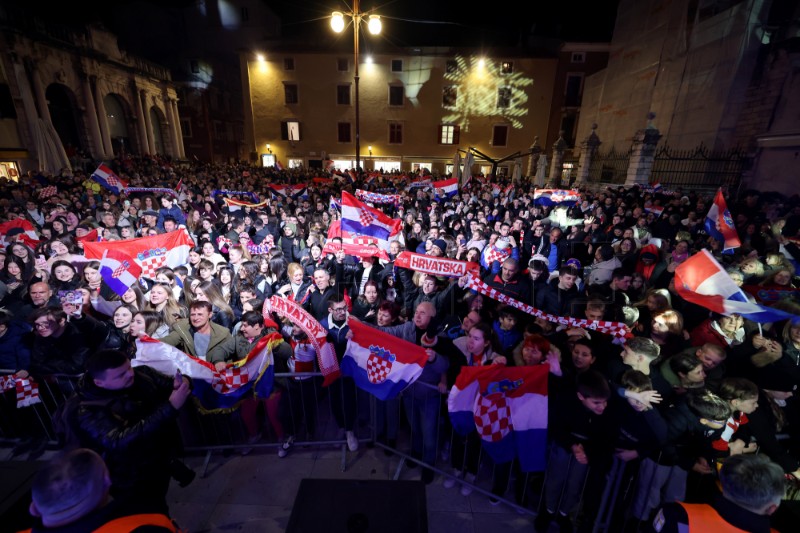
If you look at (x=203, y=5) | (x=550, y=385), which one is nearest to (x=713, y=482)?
(x=550, y=385)

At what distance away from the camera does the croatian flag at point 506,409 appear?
3.20 meters

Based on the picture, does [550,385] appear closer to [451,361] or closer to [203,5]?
[451,361]

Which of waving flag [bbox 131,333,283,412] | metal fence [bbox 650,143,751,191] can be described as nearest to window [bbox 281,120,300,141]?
metal fence [bbox 650,143,751,191]

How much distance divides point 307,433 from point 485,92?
127 ft

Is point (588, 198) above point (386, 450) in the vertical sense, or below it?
above

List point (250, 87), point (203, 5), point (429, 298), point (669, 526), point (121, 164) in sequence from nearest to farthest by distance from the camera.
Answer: point (669, 526) < point (429, 298) < point (121, 164) < point (250, 87) < point (203, 5)

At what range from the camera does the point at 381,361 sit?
3791mm

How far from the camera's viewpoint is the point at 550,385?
11.0 ft

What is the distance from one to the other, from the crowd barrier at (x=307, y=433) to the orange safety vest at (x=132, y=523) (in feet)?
6.31

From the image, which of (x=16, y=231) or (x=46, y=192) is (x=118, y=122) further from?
(x=16, y=231)

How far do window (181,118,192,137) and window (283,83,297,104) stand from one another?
13974 mm

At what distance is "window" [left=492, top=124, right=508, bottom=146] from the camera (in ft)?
122

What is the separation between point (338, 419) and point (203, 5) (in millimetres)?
56367

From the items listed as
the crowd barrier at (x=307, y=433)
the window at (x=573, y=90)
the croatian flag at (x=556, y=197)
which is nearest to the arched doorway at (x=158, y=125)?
the croatian flag at (x=556, y=197)
